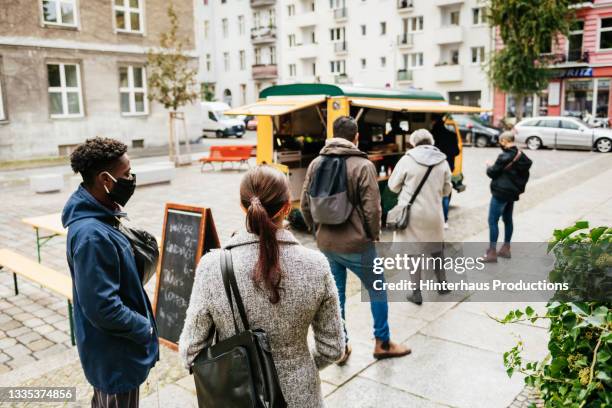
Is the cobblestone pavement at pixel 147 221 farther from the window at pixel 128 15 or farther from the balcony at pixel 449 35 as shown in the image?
the balcony at pixel 449 35

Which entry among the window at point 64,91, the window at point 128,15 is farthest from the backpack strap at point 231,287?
the window at point 128,15

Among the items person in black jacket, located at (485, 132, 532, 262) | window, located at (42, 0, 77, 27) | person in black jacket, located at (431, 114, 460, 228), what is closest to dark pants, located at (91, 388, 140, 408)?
person in black jacket, located at (485, 132, 532, 262)

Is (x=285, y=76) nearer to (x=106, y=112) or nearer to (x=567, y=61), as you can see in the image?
(x=567, y=61)

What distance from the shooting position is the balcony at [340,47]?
4569 cm

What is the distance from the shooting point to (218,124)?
3562 centimetres

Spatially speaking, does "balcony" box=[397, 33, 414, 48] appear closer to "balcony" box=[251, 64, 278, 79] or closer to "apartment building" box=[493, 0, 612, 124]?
"apartment building" box=[493, 0, 612, 124]

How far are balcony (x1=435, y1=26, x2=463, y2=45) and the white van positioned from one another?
15.2 meters

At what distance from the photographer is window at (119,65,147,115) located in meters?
25.9

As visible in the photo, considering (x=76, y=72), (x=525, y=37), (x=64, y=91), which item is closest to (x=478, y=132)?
(x=525, y=37)

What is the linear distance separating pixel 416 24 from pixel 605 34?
12.9 meters

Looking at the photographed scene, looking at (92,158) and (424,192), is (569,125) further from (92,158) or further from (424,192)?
(92,158)

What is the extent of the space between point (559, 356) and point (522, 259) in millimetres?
5632

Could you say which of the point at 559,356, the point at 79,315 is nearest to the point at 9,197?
the point at 79,315

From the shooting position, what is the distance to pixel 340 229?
449cm
